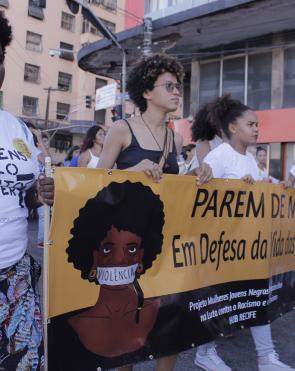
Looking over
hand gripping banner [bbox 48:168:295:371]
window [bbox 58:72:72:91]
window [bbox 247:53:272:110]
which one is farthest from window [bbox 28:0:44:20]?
hand gripping banner [bbox 48:168:295:371]

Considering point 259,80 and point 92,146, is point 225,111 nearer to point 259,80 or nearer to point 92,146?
point 92,146

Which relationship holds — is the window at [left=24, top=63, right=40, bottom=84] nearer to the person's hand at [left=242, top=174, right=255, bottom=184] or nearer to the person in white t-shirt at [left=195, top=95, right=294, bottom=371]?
the person in white t-shirt at [left=195, top=95, right=294, bottom=371]

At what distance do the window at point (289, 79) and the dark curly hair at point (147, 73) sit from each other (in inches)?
530

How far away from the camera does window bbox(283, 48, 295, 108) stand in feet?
51.2

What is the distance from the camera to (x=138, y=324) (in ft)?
8.38

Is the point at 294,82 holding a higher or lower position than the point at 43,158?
higher

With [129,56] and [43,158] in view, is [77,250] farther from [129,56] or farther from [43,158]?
[129,56]

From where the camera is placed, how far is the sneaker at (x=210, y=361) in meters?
3.36

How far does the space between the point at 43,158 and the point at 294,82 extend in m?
14.6

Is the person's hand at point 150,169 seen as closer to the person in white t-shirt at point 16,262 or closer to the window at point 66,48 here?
the person in white t-shirt at point 16,262

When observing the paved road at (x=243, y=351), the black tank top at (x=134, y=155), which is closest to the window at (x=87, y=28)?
the paved road at (x=243, y=351)

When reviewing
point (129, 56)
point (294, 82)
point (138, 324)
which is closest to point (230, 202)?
point (138, 324)

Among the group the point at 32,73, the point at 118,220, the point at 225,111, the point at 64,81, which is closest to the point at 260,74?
the point at 225,111

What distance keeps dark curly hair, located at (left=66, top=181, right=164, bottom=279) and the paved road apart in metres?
1.31
